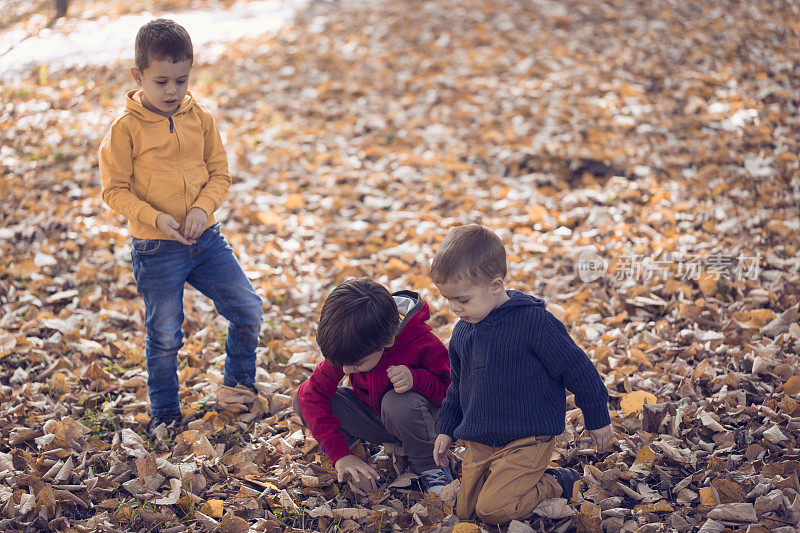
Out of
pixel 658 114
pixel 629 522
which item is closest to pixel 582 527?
pixel 629 522

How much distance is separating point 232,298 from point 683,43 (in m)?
6.29

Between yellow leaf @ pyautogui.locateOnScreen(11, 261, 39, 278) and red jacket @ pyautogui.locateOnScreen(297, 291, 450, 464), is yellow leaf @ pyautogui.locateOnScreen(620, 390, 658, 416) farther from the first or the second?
yellow leaf @ pyautogui.locateOnScreen(11, 261, 39, 278)

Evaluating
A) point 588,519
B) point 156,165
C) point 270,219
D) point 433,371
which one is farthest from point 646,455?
point 270,219

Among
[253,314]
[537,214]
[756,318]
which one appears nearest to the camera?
[253,314]

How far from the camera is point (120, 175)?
2891mm

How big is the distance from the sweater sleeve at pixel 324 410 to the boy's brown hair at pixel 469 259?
717 mm

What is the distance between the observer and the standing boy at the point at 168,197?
2.81 metres

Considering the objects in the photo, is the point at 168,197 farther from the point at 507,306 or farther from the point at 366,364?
the point at 507,306

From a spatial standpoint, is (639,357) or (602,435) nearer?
(602,435)

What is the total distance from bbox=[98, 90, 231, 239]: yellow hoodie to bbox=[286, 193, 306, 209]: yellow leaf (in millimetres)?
2377

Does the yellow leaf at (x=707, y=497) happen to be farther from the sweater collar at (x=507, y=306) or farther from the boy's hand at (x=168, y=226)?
the boy's hand at (x=168, y=226)

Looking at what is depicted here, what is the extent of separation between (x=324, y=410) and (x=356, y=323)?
0.53 meters

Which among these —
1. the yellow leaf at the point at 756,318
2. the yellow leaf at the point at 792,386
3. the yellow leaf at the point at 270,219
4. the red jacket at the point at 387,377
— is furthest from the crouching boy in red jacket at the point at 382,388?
the yellow leaf at the point at 270,219

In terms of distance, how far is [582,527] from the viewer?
8.18ft
